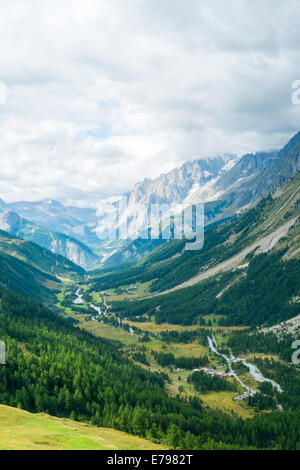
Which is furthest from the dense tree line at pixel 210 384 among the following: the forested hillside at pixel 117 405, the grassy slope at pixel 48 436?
the grassy slope at pixel 48 436

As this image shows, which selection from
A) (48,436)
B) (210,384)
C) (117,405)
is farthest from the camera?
(210,384)

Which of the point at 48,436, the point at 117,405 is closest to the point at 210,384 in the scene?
the point at 117,405

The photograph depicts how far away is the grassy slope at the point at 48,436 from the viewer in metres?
60.7

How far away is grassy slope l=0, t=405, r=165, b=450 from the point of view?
60656mm

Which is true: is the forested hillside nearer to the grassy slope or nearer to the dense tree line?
the grassy slope

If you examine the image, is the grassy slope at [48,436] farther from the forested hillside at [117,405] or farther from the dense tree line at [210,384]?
the dense tree line at [210,384]

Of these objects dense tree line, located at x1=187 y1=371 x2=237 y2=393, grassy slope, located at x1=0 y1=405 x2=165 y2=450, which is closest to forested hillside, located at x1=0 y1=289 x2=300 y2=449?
grassy slope, located at x1=0 y1=405 x2=165 y2=450

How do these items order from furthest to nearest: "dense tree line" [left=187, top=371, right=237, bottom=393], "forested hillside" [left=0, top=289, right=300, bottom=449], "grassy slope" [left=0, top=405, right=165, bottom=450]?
"dense tree line" [left=187, top=371, right=237, bottom=393], "forested hillside" [left=0, top=289, right=300, bottom=449], "grassy slope" [left=0, top=405, right=165, bottom=450]

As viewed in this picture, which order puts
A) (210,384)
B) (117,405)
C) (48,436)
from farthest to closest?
(210,384) < (117,405) < (48,436)

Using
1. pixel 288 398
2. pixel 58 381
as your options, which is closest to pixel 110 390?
pixel 58 381

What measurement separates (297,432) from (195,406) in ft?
149

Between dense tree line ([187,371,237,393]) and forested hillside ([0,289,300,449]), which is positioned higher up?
forested hillside ([0,289,300,449])

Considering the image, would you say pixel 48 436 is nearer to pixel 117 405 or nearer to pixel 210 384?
pixel 117 405

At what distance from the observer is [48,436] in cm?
6806
